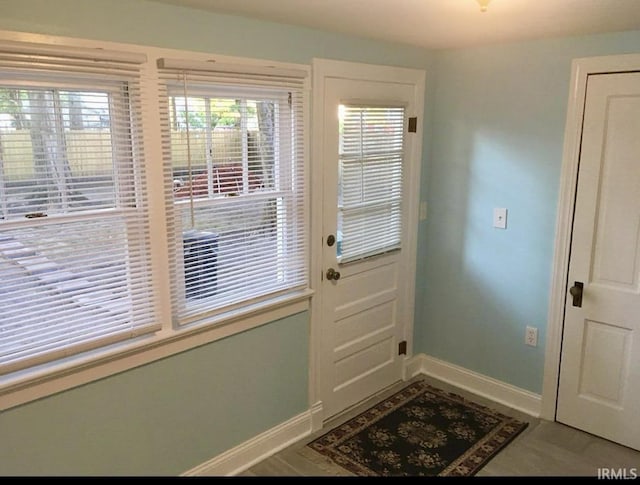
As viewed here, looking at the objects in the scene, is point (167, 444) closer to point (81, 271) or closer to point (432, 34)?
point (81, 271)

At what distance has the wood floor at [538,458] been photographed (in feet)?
8.52

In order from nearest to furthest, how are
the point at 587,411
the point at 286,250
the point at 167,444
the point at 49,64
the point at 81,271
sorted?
1. the point at 49,64
2. the point at 81,271
3. the point at 167,444
4. the point at 286,250
5. the point at 587,411

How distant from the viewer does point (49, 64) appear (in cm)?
174

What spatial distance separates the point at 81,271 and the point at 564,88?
99.6 inches

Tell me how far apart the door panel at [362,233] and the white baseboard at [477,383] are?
1.06 ft

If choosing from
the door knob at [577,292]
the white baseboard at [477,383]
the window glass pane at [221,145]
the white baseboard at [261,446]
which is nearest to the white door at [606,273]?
the door knob at [577,292]

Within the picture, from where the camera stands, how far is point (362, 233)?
3.07m

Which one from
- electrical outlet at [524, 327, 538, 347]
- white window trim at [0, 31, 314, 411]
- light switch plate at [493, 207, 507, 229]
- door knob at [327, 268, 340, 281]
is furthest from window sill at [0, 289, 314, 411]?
electrical outlet at [524, 327, 538, 347]

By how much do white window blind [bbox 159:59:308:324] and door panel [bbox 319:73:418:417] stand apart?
0.24 meters

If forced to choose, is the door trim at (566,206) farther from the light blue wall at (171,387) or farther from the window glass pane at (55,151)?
the window glass pane at (55,151)

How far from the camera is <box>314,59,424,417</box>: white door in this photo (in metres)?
2.84

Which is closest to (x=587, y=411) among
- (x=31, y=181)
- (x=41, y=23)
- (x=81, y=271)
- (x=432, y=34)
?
(x=432, y=34)

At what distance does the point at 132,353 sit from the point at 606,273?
240 centimetres

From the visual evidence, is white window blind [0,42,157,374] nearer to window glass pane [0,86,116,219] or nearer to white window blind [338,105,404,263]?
window glass pane [0,86,116,219]
